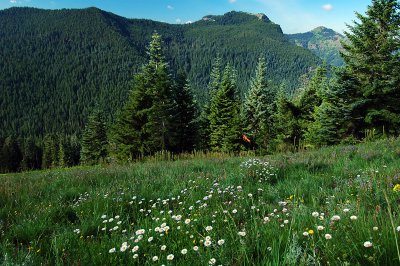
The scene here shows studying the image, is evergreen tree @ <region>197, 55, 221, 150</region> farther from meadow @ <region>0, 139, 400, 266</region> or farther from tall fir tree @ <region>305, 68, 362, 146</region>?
meadow @ <region>0, 139, 400, 266</region>

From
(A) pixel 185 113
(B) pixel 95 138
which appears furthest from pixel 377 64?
(B) pixel 95 138

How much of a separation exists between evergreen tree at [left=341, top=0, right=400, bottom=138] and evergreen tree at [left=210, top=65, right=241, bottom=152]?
61.1 ft

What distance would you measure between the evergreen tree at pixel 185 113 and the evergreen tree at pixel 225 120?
10.5 feet

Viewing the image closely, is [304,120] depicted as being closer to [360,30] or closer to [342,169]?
[360,30]

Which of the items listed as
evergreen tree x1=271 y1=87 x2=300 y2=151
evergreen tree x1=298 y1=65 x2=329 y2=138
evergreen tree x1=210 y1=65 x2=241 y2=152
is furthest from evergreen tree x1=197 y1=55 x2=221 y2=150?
evergreen tree x1=298 y1=65 x2=329 y2=138

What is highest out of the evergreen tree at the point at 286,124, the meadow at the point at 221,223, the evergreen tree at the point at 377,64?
the evergreen tree at the point at 377,64

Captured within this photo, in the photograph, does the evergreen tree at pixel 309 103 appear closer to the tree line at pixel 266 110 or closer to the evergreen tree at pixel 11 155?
the tree line at pixel 266 110

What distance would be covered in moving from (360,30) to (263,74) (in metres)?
21.7

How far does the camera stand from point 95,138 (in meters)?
60.7

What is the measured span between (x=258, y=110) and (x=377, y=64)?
22.9 metres

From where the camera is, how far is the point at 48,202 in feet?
17.3

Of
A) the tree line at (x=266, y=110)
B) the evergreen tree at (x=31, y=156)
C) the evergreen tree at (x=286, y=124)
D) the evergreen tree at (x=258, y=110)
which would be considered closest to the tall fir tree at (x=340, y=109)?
the tree line at (x=266, y=110)

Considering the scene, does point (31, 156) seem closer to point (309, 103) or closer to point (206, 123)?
point (206, 123)

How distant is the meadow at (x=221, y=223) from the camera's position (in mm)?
2027
